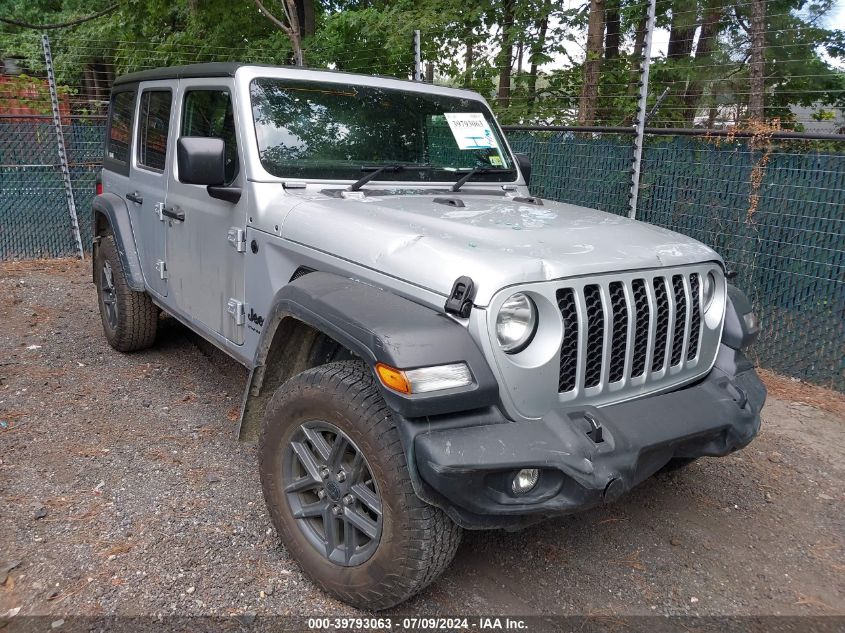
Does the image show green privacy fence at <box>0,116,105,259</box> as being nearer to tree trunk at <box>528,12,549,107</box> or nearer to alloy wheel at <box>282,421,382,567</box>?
tree trunk at <box>528,12,549,107</box>

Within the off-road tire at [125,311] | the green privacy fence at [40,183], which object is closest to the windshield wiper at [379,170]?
the off-road tire at [125,311]

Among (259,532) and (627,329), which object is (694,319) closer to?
(627,329)

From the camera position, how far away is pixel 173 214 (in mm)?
4203

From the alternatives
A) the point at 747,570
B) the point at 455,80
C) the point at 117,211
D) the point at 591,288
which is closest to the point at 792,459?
the point at 747,570

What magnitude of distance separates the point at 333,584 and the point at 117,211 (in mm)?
3540

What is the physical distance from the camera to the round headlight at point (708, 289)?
300cm

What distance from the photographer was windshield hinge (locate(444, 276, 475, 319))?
233cm

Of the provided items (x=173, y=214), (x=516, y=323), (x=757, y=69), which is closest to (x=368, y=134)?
(x=173, y=214)

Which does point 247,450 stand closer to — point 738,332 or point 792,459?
point 738,332

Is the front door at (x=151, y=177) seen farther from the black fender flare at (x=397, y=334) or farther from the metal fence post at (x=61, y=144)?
the metal fence post at (x=61, y=144)

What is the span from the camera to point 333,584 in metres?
2.63

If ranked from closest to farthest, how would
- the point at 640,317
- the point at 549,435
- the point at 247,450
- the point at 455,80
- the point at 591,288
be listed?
the point at 549,435 < the point at 591,288 < the point at 640,317 < the point at 247,450 < the point at 455,80

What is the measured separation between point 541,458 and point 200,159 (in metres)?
2.12

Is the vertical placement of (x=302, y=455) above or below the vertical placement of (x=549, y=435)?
below
